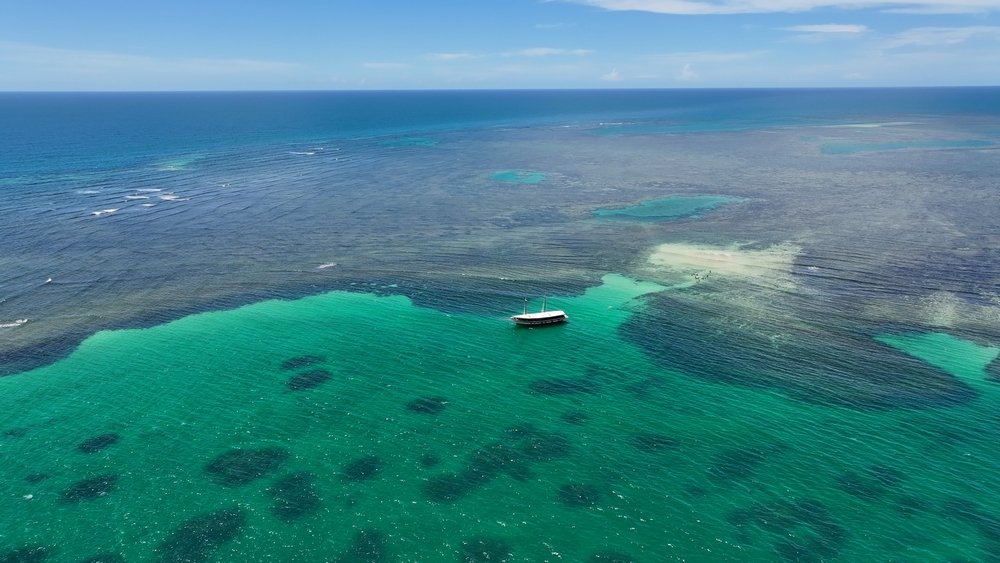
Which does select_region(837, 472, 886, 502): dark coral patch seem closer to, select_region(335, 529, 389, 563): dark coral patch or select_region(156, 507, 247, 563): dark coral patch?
select_region(335, 529, 389, 563): dark coral patch

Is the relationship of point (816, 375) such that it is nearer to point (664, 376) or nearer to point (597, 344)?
point (664, 376)

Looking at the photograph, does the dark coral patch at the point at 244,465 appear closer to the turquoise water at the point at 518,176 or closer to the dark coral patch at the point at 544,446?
the dark coral patch at the point at 544,446

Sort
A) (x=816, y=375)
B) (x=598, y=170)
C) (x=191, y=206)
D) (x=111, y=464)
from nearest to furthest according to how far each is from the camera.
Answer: (x=111, y=464), (x=816, y=375), (x=191, y=206), (x=598, y=170)

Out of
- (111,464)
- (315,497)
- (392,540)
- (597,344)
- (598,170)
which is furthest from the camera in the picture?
(598,170)

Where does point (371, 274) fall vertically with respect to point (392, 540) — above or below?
above

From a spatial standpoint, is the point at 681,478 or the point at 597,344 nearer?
the point at 681,478

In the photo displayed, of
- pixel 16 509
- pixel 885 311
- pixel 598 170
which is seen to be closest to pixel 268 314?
pixel 16 509
